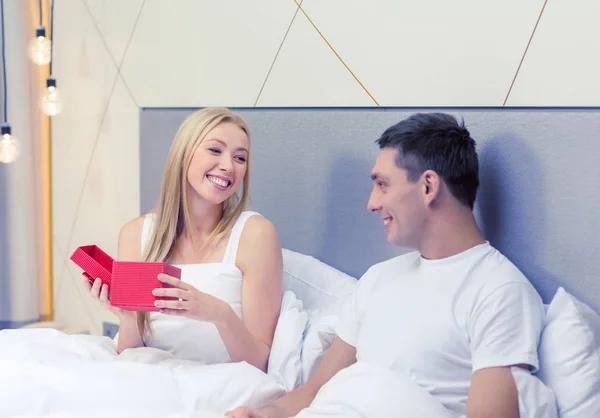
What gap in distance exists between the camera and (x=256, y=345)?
1742 mm

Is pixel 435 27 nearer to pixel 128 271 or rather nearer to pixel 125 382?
pixel 128 271

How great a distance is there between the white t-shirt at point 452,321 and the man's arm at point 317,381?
60 mm

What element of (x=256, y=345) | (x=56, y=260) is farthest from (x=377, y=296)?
(x=56, y=260)

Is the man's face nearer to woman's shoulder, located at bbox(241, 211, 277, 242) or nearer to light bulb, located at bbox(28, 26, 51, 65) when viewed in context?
woman's shoulder, located at bbox(241, 211, 277, 242)

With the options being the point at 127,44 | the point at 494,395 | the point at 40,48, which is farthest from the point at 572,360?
the point at 40,48

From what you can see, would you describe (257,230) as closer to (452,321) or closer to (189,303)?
(189,303)

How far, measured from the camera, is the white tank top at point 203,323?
1.79m

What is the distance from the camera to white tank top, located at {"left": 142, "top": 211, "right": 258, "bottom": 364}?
1.79 meters

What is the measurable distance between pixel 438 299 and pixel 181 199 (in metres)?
0.79

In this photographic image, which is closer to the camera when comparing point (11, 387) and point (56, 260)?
point (11, 387)

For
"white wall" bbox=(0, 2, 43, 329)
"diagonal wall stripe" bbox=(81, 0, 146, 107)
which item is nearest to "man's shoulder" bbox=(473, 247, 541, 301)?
"diagonal wall stripe" bbox=(81, 0, 146, 107)

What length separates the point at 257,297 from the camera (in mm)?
1785

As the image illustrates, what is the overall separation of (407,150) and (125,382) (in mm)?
710

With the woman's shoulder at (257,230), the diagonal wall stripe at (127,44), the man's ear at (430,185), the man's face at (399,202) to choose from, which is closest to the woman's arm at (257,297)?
the woman's shoulder at (257,230)
